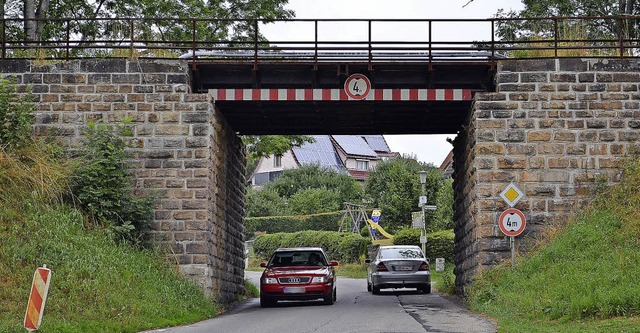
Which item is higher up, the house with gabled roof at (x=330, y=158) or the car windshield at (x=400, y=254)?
the house with gabled roof at (x=330, y=158)

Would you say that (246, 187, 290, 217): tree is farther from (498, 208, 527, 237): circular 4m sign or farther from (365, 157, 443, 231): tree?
(498, 208, 527, 237): circular 4m sign

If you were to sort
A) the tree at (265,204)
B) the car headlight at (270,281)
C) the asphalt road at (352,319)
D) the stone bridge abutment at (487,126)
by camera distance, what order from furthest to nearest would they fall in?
the tree at (265,204), the car headlight at (270,281), the stone bridge abutment at (487,126), the asphalt road at (352,319)

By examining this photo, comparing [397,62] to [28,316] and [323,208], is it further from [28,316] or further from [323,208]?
[323,208]

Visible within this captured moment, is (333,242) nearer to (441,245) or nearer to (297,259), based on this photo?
(441,245)

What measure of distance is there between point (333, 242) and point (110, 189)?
103 ft

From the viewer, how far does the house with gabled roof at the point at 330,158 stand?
8738cm

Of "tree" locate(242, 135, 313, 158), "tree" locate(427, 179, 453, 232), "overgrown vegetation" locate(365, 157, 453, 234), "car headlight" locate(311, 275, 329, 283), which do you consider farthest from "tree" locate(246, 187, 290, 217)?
"car headlight" locate(311, 275, 329, 283)

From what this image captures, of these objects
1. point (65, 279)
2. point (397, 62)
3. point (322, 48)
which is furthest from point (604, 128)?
point (65, 279)

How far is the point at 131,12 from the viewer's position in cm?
3291

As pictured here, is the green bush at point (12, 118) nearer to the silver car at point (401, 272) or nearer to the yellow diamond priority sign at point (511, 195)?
the yellow diamond priority sign at point (511, 195)

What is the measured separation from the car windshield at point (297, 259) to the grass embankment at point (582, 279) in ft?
14.3

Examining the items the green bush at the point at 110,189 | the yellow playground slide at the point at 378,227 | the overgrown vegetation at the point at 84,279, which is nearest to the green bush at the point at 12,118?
the green bush at the point at 110,189

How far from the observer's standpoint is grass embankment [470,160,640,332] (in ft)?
47.0

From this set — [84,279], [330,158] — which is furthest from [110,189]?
[330,158]
